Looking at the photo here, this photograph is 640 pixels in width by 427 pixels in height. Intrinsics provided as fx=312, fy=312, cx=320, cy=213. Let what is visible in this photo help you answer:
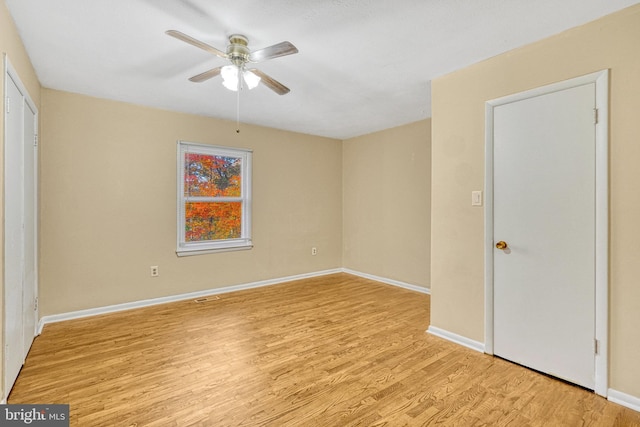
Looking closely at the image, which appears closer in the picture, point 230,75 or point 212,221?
point 230,75

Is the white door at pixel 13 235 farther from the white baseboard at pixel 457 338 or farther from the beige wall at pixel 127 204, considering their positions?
the white baseboard at pixel 457 338

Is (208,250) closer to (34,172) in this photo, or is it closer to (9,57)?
(34,172)

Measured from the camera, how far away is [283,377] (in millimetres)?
2199

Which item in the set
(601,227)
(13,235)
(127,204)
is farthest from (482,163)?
(127,204)

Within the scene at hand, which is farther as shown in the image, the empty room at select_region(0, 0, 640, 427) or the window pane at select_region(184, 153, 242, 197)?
the window pane at select_region(184, 153, 242, 197)

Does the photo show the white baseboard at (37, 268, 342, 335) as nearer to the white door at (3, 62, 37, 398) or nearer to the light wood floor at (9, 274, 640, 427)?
the light wood floor at (9, 274, 640, 427)

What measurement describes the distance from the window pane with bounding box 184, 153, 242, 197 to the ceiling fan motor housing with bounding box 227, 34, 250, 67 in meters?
2.23

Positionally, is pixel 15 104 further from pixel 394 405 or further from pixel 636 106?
pixel 636 106

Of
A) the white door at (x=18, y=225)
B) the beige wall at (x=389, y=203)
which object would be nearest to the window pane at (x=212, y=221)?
the white door at (x=18, y=225)

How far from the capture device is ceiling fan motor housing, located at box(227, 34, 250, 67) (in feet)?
7.11

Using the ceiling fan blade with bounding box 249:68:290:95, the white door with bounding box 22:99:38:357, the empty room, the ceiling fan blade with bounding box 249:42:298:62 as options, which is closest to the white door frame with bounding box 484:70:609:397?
the empty room

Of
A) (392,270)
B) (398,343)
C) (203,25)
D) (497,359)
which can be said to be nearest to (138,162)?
(203,25)

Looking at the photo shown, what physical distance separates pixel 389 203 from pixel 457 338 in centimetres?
247

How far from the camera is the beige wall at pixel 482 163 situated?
1871 millimetres
